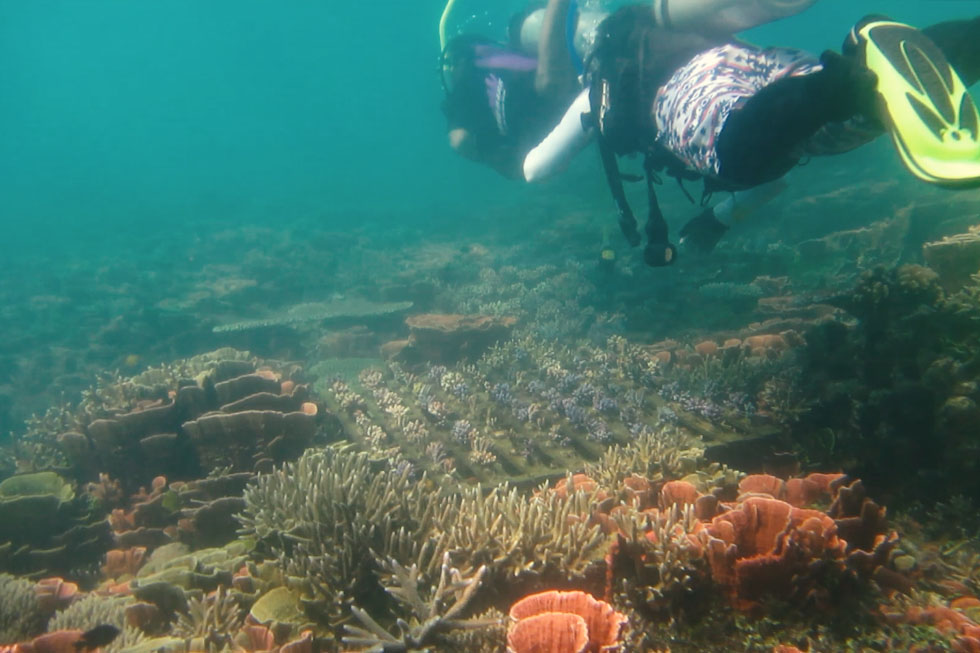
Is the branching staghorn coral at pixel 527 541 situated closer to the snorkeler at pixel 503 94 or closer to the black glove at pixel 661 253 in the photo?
the black glove at pixel 661 253

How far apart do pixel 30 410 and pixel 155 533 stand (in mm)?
12278

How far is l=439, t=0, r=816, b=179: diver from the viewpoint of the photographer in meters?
5.71

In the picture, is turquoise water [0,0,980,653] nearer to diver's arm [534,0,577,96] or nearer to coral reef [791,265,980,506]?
coral reef [791,265,980,506]

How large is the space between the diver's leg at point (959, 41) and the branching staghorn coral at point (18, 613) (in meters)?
7.80

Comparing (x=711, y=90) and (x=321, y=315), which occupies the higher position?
(x=711, y=90)

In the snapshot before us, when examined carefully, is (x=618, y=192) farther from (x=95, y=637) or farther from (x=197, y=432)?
(x=95, y=637)

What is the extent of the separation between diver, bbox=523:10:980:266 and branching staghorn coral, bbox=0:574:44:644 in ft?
19.7

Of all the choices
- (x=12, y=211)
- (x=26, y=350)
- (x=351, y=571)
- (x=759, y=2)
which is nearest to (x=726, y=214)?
(x=759, y=2)

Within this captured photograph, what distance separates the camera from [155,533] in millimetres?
5477

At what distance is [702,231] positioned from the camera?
5.17 meters

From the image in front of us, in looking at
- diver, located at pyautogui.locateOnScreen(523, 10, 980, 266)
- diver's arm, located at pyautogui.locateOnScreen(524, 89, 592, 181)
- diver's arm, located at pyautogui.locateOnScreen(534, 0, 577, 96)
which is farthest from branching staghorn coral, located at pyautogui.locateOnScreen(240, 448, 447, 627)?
diver's arm, located at pyautogui.locateOnScreen(534, 0, 577, 96)

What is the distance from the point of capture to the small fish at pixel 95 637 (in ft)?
11.0

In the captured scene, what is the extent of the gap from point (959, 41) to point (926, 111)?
106cm

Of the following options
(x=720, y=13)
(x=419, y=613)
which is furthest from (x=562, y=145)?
(x=419, y=613)
